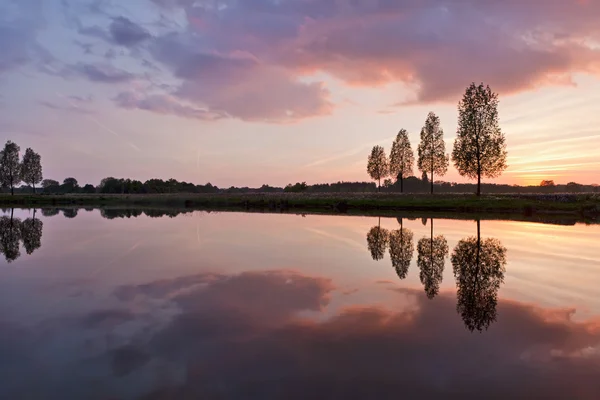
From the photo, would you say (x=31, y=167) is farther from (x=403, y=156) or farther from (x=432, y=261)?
(x=432, y=261)

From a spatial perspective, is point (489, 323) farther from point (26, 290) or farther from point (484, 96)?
point (484, 96)

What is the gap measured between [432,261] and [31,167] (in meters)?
136

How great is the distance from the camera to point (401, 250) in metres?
20.5

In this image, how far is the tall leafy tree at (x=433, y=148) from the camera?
7794 centimetres

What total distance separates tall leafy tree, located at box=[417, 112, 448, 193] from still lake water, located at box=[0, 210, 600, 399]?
61.5 meters

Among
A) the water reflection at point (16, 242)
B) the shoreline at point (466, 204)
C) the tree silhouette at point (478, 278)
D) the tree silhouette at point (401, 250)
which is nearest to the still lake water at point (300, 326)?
the tree silhouette at point (478, 278)

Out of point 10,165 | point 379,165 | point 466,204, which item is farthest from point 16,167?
point 466,204

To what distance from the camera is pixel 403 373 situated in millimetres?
6691

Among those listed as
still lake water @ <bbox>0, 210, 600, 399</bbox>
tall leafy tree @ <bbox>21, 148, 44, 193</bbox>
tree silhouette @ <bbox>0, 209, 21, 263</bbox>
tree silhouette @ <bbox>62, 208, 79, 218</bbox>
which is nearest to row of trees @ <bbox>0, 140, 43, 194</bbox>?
tall leafy tree @ <bbox>21, 148, 44, 193</bbox>

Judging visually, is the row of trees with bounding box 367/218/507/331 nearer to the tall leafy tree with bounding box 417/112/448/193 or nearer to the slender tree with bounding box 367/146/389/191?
the tall leafy tree with bounding box 417/112/448/193

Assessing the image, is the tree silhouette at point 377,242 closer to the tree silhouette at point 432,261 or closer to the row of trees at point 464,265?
the row of trees at point 464,265

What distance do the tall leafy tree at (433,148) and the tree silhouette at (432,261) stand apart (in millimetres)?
Answer: 56457

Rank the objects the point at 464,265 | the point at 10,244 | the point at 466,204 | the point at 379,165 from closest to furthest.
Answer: the point at 464,265
the point at 10,244
the point at 466,204
the point at 379,165

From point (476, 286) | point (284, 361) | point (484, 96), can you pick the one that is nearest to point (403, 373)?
point (284, 361)
